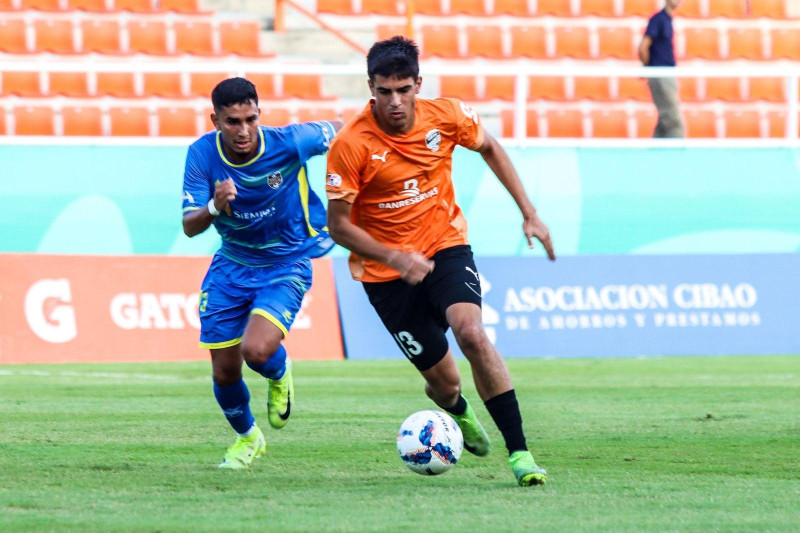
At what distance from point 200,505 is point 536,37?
15.6m

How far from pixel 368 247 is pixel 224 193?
0.77 metres

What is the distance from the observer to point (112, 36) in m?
18.5

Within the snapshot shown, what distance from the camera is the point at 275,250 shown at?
7.38 m

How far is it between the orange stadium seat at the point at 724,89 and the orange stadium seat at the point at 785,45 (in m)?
2.68

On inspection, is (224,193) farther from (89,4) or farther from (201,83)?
(89,4)

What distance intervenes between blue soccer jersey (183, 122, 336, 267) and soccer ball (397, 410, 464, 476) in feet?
4.75

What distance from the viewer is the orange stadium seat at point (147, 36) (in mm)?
18562

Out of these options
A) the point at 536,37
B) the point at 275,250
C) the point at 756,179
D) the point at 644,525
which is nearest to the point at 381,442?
the point at 275,250

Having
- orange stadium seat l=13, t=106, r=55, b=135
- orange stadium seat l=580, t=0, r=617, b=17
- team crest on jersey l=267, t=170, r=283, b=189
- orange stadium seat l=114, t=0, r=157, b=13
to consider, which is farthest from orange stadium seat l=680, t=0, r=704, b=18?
team crest on jersey l=267, t=170, r=283, b=189

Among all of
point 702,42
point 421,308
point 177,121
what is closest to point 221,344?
point 421,308

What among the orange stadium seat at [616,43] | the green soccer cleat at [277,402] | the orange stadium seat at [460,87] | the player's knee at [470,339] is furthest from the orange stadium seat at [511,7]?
the player's knee at [470,339]

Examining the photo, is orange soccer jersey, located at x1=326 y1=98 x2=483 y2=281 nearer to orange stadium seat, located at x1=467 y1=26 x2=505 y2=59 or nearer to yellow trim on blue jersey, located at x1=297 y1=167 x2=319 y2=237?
yellow trim on blue jersey, located at x1=297 y1=167 x2=319 y2=237

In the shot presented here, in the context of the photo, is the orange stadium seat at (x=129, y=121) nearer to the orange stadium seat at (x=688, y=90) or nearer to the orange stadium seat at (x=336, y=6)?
the orange stadium seat at (x=336, y=6)

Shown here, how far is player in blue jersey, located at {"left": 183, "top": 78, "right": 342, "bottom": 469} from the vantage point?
7012 millimetres
